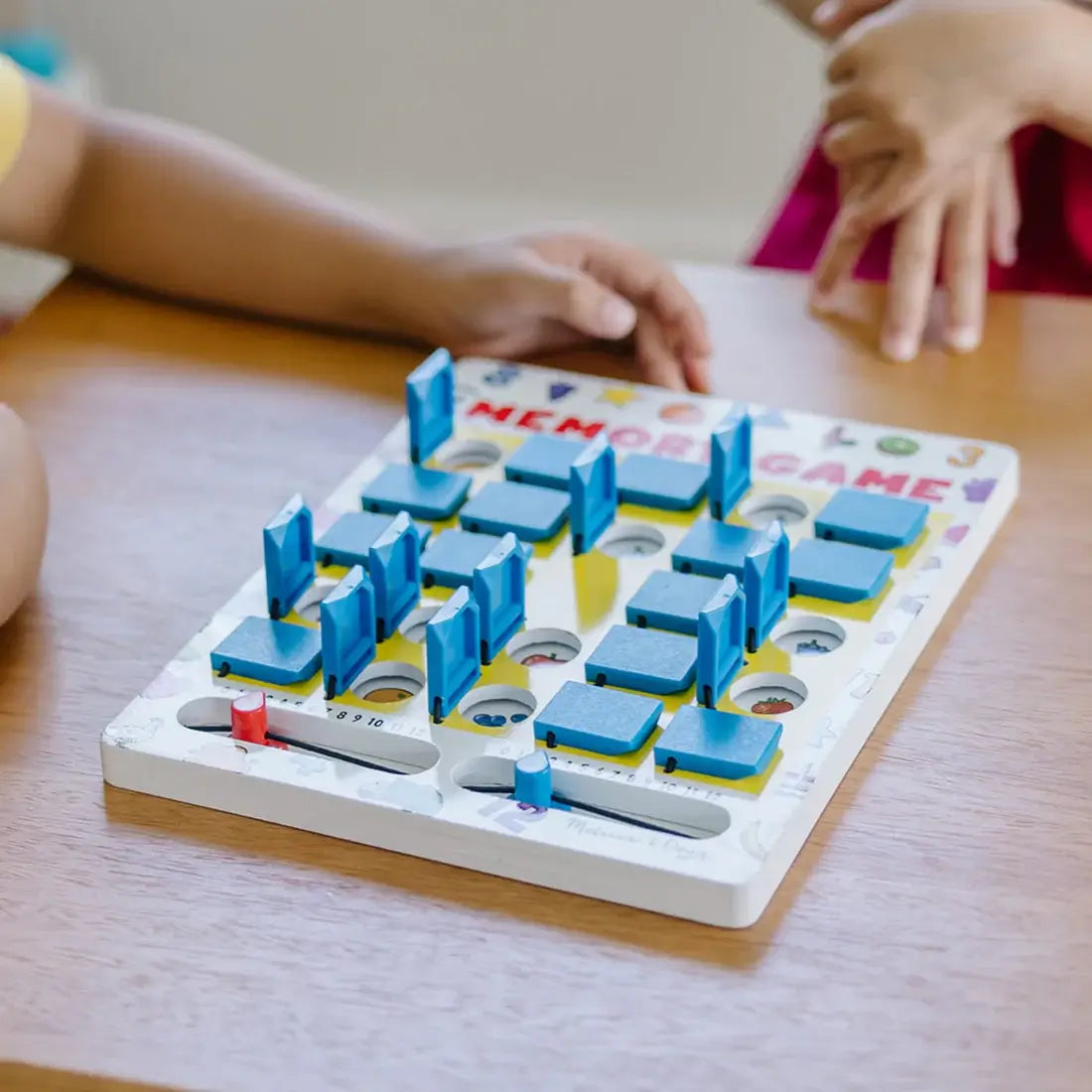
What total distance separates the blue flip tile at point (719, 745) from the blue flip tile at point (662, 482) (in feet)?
0.55

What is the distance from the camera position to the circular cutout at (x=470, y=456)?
0.82 meters

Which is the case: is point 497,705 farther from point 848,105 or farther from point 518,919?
point 848,105

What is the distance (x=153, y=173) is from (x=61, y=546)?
31 cm

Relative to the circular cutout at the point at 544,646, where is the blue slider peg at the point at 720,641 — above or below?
above

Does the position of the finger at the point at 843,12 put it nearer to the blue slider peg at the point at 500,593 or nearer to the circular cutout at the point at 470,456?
the circular cutout at the point at 470,456

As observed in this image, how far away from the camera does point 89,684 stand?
68 cm

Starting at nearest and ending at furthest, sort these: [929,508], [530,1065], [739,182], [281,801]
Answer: [530,1065] → [281,801] → [929,508] → [739,182]

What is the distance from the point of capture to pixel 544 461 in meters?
0.80

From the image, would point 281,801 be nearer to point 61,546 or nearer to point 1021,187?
point 61,546

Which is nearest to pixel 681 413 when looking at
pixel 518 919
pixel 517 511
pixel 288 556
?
pixel 517 511

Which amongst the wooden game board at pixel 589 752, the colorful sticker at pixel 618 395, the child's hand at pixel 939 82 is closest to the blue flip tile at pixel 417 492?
the wooden game board at pixel 589 752

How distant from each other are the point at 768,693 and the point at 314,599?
188mm

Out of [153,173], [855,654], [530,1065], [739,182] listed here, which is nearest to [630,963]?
[530,1065]

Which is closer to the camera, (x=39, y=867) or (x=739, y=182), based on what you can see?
(x=39, y=867)
